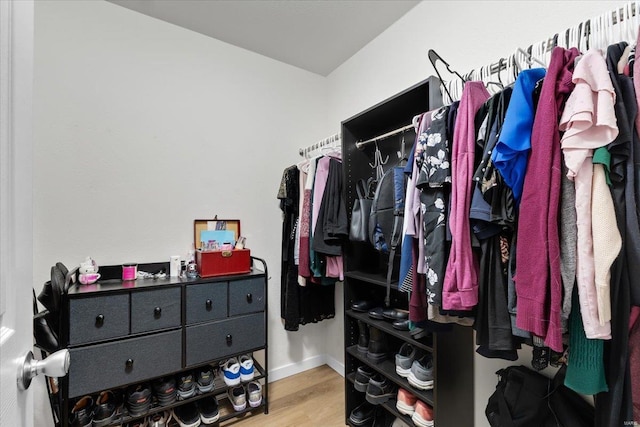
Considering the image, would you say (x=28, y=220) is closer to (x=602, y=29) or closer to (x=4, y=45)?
(x=4, y=45)

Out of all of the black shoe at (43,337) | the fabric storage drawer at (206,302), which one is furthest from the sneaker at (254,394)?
the black shoe at (43,337)

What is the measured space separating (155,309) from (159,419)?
2.23ft

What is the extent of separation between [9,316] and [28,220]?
19 centimetres

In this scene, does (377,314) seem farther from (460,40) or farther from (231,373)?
(460,40)

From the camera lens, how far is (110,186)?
169cm

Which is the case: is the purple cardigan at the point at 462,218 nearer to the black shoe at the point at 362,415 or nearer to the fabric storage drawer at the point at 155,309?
the black shoe at the point at 362,415

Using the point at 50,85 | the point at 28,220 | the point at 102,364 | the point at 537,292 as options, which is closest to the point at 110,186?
the point at 50,85

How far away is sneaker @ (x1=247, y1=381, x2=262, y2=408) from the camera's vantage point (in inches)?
69.7

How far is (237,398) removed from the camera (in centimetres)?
175

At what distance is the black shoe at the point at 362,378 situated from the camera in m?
1.54

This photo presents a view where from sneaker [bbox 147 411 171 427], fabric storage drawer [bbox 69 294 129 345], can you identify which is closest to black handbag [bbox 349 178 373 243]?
fabric storage drawer [bbox 69 294 129 345]

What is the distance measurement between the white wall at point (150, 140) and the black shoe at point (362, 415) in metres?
0.79

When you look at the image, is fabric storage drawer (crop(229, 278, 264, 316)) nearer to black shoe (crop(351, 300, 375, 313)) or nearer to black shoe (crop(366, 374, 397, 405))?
black shoe (crop(351, 300, 375, 313))

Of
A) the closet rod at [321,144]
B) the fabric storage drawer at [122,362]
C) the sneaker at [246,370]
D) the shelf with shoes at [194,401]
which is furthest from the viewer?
the closet rod at [321,144]
